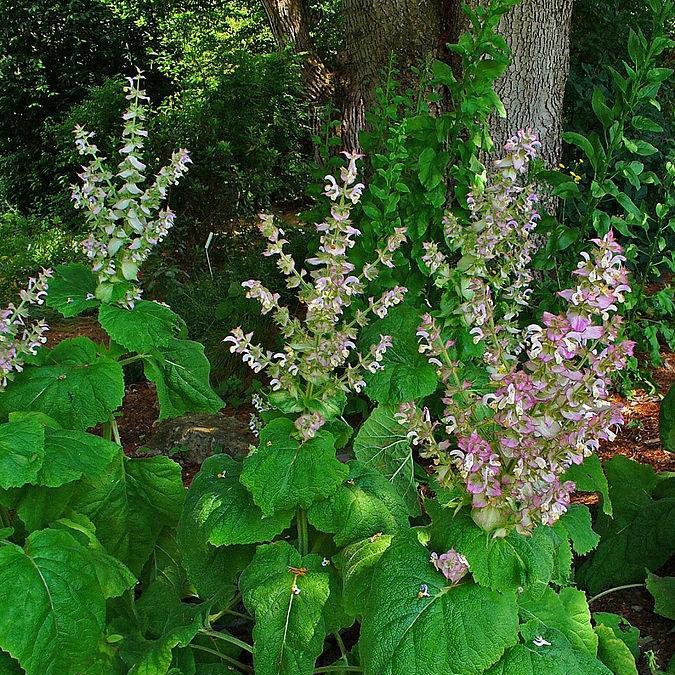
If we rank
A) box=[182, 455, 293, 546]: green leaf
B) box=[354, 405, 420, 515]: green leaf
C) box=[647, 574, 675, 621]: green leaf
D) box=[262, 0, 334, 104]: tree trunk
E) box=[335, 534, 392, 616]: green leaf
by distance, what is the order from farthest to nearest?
box=[262, 0, 334, 104]: tree trunk < box=[354, 405, 420, 515]: green leaf < box=[647, 574, 675, 621]: green leaf < box=[182, 455, 293, 546]: green leaf < box=[335, 534, 392, 616]: green leaf

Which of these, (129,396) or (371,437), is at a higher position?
(371,437)

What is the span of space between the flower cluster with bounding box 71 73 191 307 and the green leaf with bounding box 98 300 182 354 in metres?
0.05

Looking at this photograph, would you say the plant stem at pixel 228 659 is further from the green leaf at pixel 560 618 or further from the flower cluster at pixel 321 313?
the green leaf at pixel 560 618

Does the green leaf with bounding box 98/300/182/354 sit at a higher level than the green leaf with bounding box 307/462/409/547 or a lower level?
higher

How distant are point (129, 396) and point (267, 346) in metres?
0.95

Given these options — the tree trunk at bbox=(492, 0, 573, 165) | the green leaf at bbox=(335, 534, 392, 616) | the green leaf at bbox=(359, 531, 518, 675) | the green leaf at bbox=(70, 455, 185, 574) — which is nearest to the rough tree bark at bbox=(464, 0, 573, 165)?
the tree trunk at bbox=(492, 0, 573, 165)

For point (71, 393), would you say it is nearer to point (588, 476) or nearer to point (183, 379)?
point (183, 379)

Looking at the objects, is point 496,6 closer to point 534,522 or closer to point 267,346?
point 534,522

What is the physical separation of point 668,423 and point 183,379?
1.88 meters

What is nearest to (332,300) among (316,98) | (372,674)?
(372,674)

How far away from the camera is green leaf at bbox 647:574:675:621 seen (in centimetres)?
278

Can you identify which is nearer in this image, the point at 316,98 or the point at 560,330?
the point at 560,330

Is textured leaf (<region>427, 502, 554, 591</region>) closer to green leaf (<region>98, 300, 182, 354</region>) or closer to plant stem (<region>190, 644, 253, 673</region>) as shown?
plant stem (<region>190, 644, 253, 673</region>)

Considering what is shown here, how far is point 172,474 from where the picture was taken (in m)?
2.55
